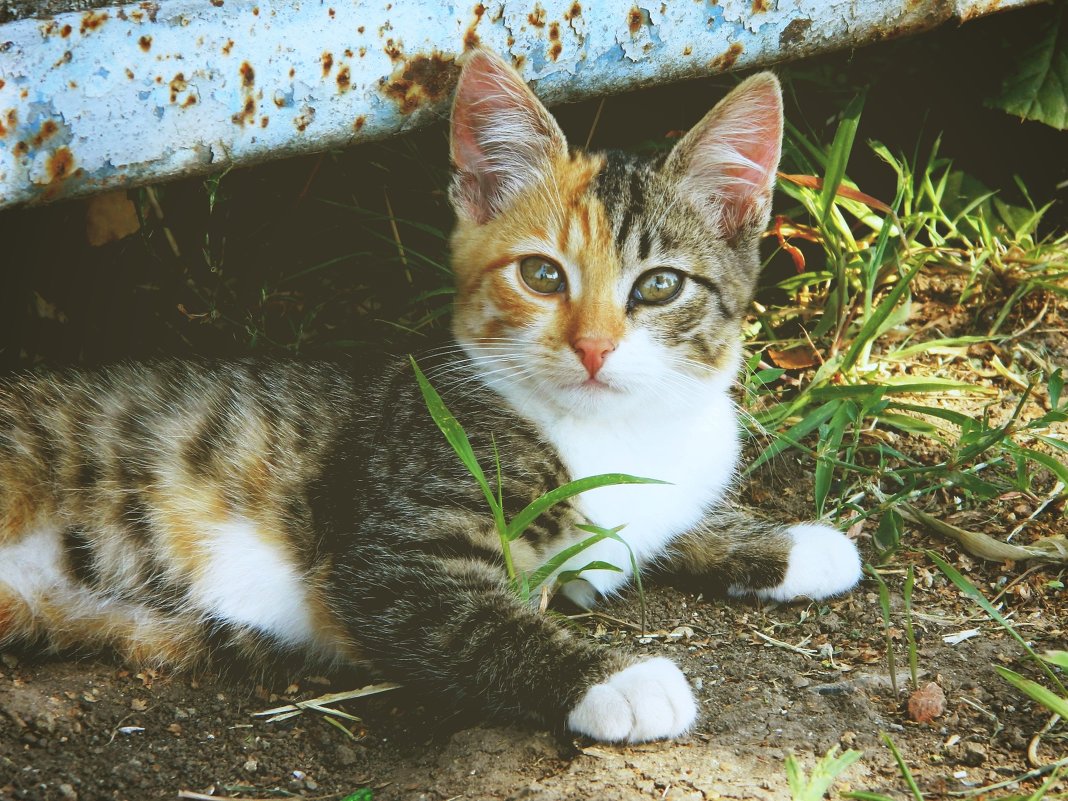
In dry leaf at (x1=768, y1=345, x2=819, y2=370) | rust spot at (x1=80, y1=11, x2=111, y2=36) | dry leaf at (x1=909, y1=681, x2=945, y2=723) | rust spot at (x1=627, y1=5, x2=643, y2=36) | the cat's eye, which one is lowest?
dry leaf at (x1=909, y1=681, x2=945, y2=723)

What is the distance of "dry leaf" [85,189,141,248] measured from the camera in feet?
8.82

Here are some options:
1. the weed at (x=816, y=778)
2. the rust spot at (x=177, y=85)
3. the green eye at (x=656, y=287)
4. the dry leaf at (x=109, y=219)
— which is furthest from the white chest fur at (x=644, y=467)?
the dry leaf at (x=109, y=219)

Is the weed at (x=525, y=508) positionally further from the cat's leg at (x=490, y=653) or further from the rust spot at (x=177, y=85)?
the rust spot at (x=177, y=85)

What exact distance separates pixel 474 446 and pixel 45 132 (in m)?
0.95

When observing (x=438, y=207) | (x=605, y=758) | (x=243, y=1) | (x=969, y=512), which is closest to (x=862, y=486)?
(x=969, y=512)

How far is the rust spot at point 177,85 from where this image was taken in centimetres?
171

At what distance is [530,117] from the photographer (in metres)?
2.07

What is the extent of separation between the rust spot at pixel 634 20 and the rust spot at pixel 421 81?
1.26 ft

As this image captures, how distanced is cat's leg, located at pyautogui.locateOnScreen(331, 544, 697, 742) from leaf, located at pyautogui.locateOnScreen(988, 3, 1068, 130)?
6.33 feet

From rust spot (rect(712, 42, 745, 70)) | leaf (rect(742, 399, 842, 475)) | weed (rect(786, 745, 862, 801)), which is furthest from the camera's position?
leaf (rect(742, 399, 842, 475))

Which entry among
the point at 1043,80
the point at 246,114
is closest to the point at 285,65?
the point at 246,114

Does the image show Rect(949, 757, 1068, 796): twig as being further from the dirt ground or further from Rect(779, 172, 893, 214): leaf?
Rect(779, 172, 893, 214): leaf

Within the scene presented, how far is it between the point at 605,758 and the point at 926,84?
249 cm

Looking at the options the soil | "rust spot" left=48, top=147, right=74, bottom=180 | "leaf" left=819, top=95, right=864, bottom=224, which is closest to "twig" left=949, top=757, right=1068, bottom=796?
the soil
